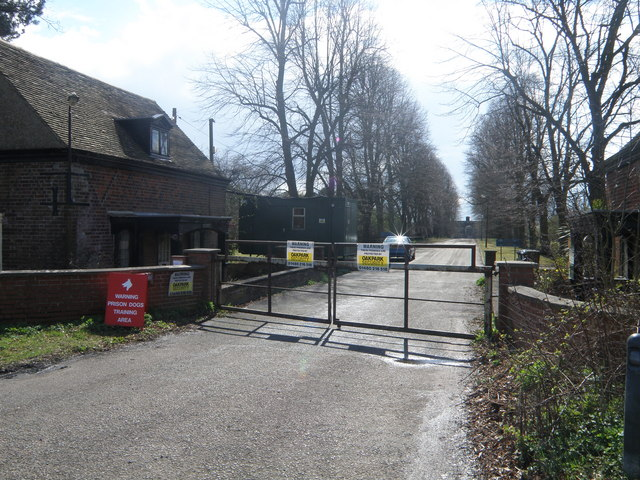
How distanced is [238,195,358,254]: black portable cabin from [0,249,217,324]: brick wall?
54.9 feet

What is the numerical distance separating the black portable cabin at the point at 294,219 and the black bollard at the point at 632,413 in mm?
23164

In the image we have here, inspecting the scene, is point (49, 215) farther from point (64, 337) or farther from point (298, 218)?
point (298, 218)

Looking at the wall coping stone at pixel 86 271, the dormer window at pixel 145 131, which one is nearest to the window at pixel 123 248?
the dormer window at pixel 145 131

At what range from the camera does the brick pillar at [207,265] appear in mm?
10758

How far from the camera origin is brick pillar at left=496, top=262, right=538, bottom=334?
304 inches

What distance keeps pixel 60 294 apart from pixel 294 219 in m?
19.0

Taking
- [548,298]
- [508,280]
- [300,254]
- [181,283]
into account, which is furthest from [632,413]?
[181,283]

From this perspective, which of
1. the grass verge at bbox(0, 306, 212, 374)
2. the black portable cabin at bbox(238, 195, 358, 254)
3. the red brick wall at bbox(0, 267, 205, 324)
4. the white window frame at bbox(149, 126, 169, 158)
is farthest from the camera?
the black portable cabin at bbox(238, 195, 358, 254)

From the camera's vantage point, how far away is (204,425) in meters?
4.64

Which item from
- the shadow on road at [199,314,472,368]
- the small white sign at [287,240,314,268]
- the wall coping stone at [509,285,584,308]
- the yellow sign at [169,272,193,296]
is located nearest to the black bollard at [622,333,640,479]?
the wall coping stone at [509,285,584,308]

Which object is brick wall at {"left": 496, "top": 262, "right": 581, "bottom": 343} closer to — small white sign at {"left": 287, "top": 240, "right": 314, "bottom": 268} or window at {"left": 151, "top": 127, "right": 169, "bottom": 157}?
small white sign at {"left": 287, "top": 240, "right": 314, "bottom": 268}

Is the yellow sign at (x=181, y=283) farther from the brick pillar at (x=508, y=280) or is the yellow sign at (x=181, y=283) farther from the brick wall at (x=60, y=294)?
the brick pillar at (x=508, y=280)

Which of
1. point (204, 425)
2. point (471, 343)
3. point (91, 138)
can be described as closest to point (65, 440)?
point (204, 425)

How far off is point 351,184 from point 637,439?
38.9 metres
